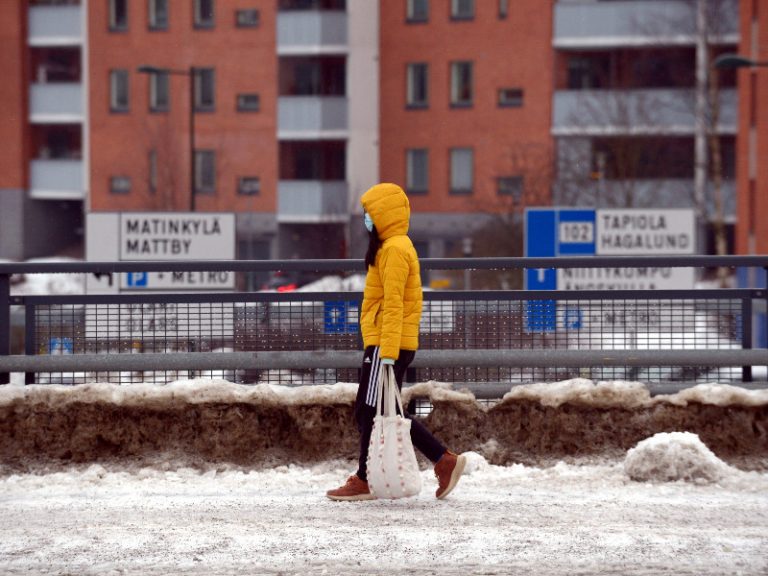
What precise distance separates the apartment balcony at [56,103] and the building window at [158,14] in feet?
14.3

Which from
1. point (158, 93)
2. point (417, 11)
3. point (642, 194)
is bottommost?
point (642, 194)

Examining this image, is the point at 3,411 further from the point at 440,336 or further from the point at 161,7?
the point at 161,7

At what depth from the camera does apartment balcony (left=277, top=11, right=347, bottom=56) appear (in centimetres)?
5531

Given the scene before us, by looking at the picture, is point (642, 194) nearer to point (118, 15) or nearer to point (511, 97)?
point (511, 97)

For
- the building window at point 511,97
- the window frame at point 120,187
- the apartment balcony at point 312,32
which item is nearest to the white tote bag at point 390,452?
the apartment balcony at point 312,32

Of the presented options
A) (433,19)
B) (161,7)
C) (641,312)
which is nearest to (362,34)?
(433,19)

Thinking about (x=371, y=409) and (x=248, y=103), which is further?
(x=248, y=103)

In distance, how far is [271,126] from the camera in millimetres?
56844

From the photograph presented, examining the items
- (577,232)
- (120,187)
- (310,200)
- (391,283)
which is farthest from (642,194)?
(391,283)

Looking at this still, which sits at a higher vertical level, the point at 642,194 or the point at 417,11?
the point at 417,11

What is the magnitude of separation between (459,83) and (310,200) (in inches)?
305

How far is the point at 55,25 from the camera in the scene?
6006 centimetres

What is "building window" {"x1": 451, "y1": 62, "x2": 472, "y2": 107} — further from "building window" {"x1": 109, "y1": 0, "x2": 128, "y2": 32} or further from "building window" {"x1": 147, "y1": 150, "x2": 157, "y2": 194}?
"building window" {"x1": 109, "y1": 0, "x2": 128, "y2": 32}

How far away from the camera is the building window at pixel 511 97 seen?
5606 centimetres
